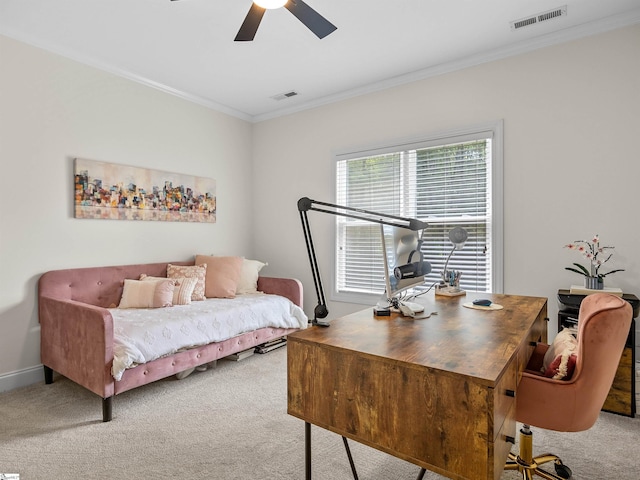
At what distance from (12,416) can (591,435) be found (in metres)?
3.64

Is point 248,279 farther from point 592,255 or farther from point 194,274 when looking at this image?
point 592,255

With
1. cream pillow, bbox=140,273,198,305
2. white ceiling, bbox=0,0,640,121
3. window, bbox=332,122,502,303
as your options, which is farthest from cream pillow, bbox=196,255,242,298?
white ceiling, bbox=0,0,640,121

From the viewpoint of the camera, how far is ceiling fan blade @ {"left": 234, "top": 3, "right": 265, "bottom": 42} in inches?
84.9

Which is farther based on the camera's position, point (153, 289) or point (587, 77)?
point (153, 289)

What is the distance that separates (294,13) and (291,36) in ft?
3.03

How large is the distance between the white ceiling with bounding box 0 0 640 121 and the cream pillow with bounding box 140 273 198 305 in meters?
2.04

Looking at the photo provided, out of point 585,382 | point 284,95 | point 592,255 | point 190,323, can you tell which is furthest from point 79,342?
point 592,255

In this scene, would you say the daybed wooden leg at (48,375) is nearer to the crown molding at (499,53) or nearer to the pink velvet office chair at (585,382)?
the pink velvet office chair at (585,382)

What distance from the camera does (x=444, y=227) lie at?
11.9ft

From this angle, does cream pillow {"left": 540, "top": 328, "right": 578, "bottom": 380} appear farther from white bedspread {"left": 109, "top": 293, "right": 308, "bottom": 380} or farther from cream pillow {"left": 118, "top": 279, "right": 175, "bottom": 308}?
cream pillow {"left": 118, "top": 279, "right": 175, "bottom": 308}

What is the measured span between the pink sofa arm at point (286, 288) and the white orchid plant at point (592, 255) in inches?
98.3

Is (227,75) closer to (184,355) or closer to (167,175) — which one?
(167,175)

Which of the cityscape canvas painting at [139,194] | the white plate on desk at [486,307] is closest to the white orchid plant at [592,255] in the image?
the white plate on desk at [486,307]

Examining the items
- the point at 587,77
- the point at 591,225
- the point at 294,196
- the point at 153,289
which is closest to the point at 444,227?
the point at 591,225
